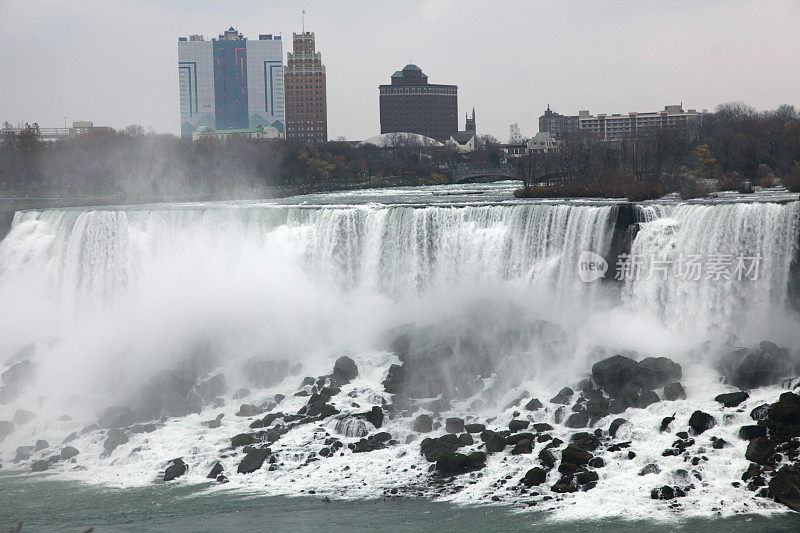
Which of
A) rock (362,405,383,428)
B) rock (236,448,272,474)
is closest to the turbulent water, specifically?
rock (236,448,272,474)

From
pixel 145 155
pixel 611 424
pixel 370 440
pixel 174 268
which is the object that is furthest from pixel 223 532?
pixel 145 155

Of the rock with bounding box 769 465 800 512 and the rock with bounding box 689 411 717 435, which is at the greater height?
the rock with bounding box 689 411 717 435

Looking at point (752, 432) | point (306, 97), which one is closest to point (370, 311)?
point (752, 432)

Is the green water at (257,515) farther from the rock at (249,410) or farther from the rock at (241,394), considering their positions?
the rock at (241,394)

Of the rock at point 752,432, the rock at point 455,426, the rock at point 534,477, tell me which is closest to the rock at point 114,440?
the rock at point 455,426

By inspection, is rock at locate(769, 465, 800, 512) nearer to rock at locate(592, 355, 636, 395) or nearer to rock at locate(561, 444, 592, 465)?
rock at locate(561, 444, 592, 465)

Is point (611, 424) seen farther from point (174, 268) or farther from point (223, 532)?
point (174, 268)

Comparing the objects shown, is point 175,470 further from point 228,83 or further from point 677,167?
point 228,83
